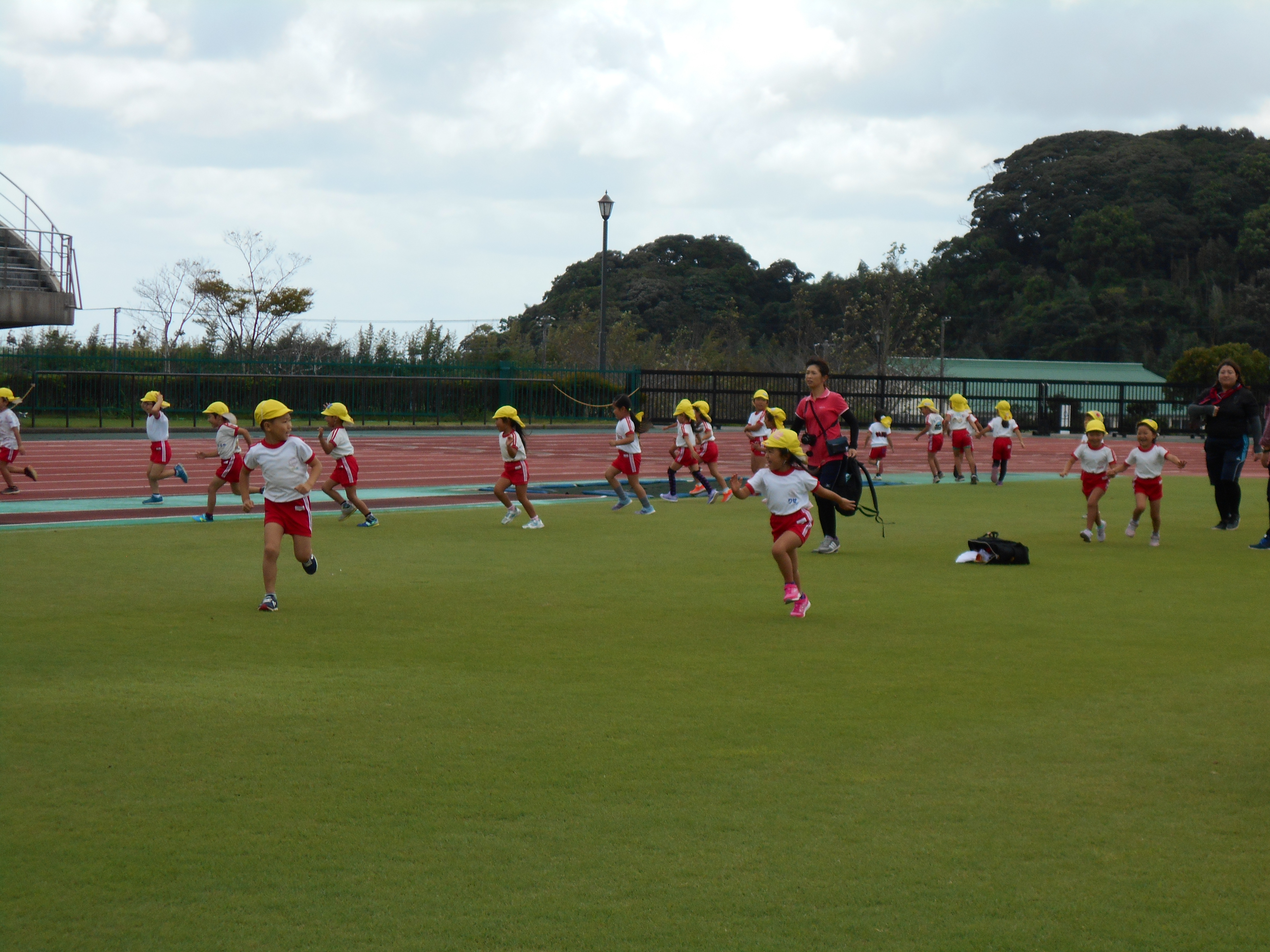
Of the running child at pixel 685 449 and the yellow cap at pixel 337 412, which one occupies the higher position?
the yellow cap at pixel 337 412

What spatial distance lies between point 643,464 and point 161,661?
20249 millimetres

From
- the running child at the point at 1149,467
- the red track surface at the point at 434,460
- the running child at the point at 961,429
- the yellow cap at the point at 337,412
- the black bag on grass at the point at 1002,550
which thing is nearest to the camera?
the black bag on grass at the point at 1002,550

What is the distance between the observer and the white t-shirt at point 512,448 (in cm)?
1470

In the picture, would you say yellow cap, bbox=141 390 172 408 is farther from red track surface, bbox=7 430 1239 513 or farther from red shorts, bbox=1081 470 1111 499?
red shorts, bbox=1081 470 1111 499

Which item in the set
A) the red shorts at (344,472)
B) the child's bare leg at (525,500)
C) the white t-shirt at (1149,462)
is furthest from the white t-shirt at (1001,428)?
the red shorts at (344,472)

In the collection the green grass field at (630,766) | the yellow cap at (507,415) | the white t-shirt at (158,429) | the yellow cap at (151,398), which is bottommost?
the green grass field at (630,766)

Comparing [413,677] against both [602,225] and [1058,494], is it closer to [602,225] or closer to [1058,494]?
[1058,494]

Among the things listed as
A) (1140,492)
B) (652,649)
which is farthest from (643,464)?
(652,649)

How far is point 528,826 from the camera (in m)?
4.55

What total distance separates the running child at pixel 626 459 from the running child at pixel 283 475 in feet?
24.3

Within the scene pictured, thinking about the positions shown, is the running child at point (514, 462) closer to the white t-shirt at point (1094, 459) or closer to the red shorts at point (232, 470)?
the red shorts at point (232, 470)

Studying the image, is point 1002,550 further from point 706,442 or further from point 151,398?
point 151,398

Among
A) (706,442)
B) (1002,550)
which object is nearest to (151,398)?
(706,442)

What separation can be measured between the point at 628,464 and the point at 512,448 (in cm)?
255
